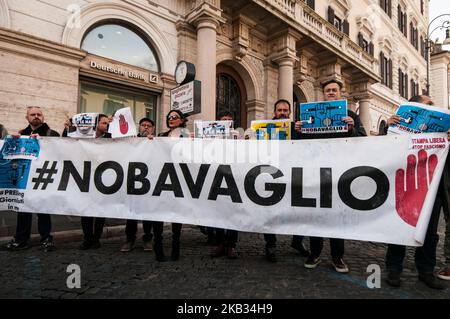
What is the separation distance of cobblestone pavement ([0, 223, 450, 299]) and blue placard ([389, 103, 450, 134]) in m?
1.58

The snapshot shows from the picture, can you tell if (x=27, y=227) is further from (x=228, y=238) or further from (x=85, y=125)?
(x=228, y=238)

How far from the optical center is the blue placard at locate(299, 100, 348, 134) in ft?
10.9

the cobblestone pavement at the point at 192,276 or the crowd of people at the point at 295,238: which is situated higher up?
the crowd of people at the point at 295,238

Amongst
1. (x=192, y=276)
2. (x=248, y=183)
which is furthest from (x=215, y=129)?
(x=192, y=276)

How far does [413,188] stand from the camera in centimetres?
286

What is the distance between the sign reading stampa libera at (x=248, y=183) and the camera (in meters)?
2.89

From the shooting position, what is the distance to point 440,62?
116ft

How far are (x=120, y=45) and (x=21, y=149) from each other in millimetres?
5675

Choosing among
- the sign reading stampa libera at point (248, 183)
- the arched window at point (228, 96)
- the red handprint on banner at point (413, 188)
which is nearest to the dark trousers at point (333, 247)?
the sign reading stampa libera at point (248, 183)

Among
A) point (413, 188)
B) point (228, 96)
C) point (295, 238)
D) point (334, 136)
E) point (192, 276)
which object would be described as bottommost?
point (192, 276)

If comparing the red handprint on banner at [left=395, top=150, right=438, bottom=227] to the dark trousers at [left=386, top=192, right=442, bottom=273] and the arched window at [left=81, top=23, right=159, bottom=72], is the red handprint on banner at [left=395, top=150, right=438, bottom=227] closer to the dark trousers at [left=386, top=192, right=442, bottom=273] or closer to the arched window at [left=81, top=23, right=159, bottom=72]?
the dark trousers at [left=386, top=192, right=442, bottom=273]

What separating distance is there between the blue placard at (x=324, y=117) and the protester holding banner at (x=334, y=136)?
52 millimetres

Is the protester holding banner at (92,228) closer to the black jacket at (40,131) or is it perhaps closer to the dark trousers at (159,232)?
the black jacket at (40,131)

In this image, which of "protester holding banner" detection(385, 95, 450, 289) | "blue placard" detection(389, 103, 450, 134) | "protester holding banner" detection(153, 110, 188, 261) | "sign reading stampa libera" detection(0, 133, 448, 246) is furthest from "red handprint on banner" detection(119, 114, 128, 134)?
"protester holding banner" detection(385, 95, 450, 289)
